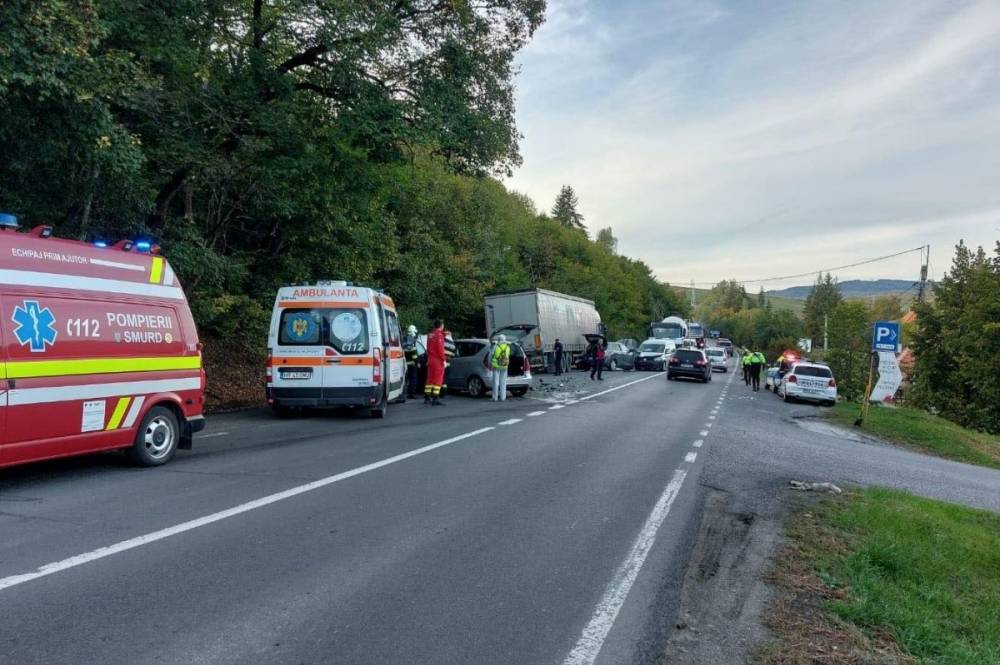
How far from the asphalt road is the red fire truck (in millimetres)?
465

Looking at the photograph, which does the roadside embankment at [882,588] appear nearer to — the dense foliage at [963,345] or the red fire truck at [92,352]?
the red fire truck at [92,352]

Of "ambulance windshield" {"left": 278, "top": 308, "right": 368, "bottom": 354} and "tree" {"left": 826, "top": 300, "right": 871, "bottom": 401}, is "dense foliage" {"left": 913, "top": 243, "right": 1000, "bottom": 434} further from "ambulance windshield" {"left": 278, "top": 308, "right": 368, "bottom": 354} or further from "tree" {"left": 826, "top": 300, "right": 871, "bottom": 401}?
"ambulance windshield" {"left": 278, "top": 308, "right": 368, "bottom": 354}

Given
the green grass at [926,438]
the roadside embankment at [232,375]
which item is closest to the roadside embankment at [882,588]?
the green grass at [926,438]

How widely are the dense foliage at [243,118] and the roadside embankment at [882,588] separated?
9.25 meters

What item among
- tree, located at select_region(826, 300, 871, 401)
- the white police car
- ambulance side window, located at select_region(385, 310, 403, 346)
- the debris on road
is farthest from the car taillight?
tree, located at select_region(826, 300, 871, 401)

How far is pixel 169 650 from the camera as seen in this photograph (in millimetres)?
3656

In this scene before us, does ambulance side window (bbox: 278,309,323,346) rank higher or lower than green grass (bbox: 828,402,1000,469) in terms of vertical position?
higher

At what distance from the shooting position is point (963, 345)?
3653cm

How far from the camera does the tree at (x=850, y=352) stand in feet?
105

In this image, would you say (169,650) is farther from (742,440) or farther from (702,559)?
(742,440)

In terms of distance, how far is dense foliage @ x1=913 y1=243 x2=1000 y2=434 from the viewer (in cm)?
3419

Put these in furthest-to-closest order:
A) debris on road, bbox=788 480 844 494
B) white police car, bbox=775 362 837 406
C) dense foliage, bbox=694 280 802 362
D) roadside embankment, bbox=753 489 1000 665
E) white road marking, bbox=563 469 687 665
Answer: dense foliage, bbox=694 280 802 362 < white police car, bbox=775 362 837 406 < debris on road, bbox=788 480 844 494 < roadside embankment, bbox=753 489 1000 665 < white road marking, bbox=563 469 687 665

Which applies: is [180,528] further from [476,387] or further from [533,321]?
[533,321]

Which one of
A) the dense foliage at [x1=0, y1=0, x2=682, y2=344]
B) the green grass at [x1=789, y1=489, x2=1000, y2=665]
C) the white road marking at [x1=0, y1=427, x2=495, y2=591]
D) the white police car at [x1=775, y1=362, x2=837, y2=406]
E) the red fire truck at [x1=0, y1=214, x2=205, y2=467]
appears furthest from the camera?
the white police car at [x1=775, y1=362, x2=837, y2=406]
